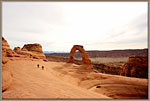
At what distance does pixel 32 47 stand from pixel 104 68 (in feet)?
76.1

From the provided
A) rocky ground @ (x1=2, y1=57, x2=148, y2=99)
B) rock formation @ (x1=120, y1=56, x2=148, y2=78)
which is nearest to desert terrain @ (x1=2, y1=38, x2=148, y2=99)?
rocky ground @ (x1=2, y1=57, x2=148, y2=99)

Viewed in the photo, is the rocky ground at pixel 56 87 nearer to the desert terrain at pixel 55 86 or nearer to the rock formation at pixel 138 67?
the desert terrain at pixel 55 86

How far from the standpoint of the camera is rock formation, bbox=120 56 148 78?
1390 centimetres

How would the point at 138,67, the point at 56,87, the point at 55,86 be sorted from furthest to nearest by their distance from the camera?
the point at 138,67
the point at 55,86
the point at 56,87

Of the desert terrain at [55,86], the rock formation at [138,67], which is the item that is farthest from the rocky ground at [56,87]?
the rock formation at [138,67]

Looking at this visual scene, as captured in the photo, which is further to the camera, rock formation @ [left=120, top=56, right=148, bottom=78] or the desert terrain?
rock formation @ [left=120, top=56, right=148, bottom=78]

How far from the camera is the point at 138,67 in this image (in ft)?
47.4

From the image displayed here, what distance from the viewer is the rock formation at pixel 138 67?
45.6 feet

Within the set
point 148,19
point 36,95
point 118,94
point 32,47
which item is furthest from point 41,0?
point 32,47

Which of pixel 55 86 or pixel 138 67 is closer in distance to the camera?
pixel 55 86

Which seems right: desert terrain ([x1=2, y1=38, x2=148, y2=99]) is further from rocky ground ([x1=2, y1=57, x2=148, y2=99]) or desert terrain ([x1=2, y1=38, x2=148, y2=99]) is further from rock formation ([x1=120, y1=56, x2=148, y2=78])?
rock formation ([x1=120, y1=56, x2=148, y2=78])

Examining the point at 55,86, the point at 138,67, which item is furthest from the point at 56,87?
the point at 138,67

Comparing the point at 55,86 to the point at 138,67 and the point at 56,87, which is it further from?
the point at 138,67

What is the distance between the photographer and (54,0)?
484 centimetres
